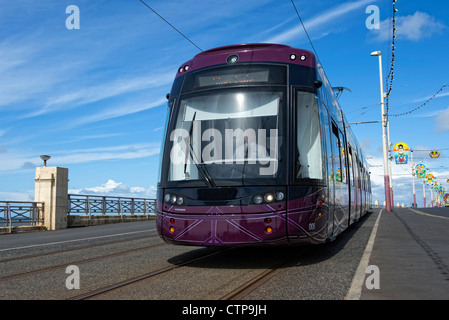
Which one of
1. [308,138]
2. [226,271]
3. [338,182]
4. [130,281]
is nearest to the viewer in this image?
[130,281]

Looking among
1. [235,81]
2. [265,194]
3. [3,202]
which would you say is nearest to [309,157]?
[265,194]

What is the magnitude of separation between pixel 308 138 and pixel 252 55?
166cm

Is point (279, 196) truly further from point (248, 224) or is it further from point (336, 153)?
point (336, 153)

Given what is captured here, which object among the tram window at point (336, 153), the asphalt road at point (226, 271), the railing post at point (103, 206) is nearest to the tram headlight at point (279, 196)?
the asphalt road at point (226, 271)

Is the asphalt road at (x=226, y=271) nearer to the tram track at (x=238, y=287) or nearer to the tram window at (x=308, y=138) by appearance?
the tram track at (x=238, y=287)

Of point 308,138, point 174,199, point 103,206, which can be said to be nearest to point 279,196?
point 308,138

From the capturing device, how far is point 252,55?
708cm

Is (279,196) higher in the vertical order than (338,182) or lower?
lower

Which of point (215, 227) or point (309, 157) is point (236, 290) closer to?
point (215, 227)

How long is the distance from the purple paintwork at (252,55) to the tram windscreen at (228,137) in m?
0.60

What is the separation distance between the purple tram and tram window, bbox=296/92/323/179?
0.05 ft

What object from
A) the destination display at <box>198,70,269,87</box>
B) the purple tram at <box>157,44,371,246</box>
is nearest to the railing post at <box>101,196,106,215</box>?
the purple tram at <box>157,44,371,246</box>

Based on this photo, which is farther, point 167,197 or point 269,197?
point 167,197

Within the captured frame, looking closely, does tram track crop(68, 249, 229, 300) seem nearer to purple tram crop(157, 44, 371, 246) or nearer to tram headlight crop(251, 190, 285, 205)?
purple tram crop(157, 44, 371, 246)
